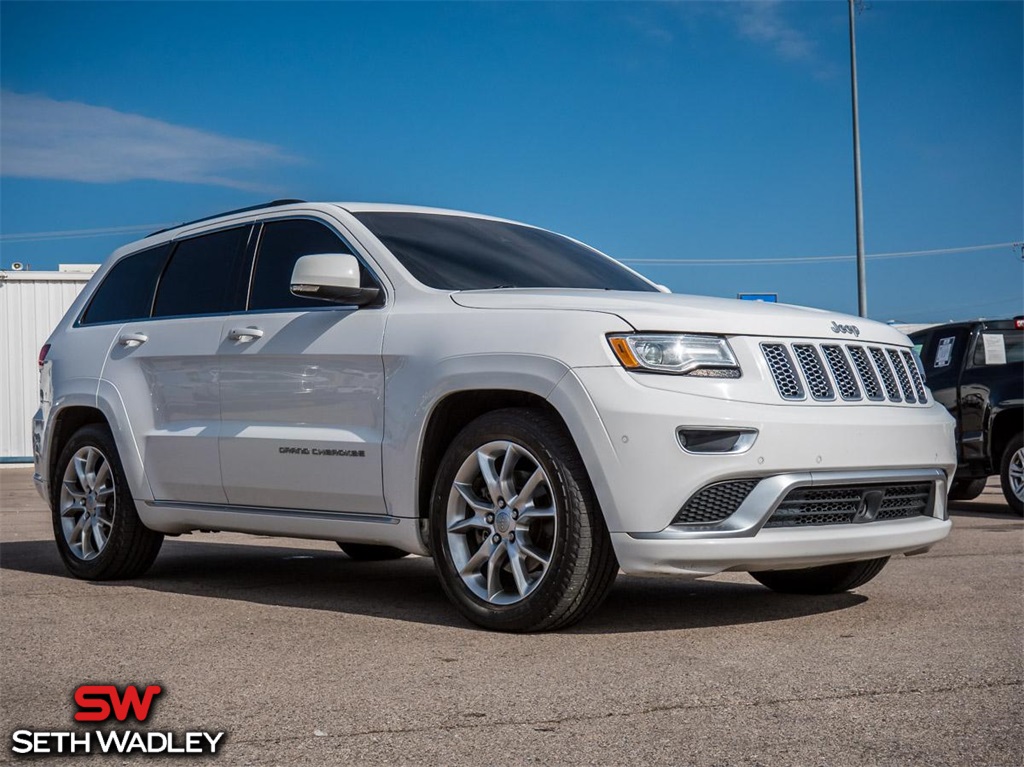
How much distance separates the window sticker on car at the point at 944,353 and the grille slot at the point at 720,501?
769 centimetres

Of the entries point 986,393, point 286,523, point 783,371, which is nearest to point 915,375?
point 783,371

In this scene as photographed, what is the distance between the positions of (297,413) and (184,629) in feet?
3.68

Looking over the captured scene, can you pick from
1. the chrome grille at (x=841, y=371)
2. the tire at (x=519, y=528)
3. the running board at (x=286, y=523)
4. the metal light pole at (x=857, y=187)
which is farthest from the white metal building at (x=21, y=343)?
the chrome grille at (x=841, y=371)

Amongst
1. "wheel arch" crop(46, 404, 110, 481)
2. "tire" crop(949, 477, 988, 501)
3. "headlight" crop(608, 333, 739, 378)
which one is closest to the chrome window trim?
"headlight" crop(608, 333, 739, 378)

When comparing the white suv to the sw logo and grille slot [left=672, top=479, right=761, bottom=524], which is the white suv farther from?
the sw logo

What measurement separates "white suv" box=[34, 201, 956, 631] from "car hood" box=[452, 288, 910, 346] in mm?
13

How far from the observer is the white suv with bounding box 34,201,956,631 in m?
4.80

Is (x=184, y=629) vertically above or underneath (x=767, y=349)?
underneath

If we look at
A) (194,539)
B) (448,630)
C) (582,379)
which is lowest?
(194,539)

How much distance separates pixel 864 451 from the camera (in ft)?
16.5

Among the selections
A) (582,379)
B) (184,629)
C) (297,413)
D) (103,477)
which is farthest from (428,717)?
(103,477)

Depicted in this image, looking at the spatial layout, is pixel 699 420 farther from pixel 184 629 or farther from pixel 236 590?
pixel 236 590

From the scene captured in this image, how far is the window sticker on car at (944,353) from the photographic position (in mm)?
11852

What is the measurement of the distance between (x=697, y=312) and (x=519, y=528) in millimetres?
1089
